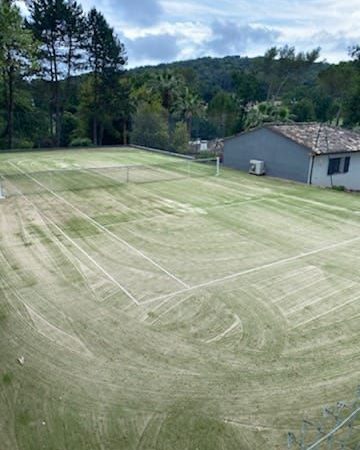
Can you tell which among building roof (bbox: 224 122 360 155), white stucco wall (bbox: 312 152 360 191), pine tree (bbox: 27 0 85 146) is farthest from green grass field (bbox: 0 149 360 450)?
pine tree (bbox: 27 0 85 146)

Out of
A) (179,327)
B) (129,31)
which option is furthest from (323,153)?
(129,31)

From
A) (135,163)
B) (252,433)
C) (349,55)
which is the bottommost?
(252,433)

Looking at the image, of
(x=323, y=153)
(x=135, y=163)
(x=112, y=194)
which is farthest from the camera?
(x=135, y=163)

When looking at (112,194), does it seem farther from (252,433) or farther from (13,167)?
(252,433)

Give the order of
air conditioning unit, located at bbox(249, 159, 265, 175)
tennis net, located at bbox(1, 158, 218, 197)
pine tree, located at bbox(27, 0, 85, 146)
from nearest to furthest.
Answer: tennis net, located at bbox(1, 158, 218, 197)
air conditioning unit, located at bbox(249, 159, 265, 175)
pine tree, located at bbox(27, 0, 85, 146)

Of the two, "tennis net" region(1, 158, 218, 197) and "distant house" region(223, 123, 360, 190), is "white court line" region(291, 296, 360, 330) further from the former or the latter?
"distant house" region(223, 123, 360, 190)
